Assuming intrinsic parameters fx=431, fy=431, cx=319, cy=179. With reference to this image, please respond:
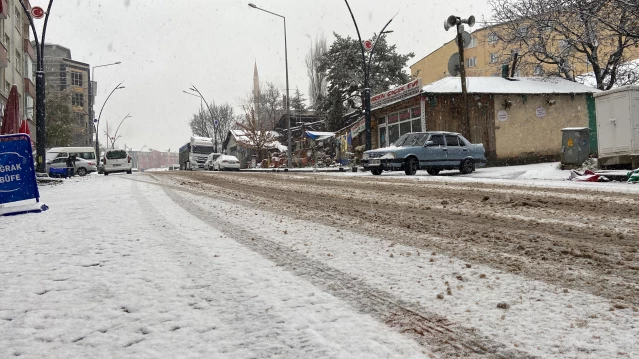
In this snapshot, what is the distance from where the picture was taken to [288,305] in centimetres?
181

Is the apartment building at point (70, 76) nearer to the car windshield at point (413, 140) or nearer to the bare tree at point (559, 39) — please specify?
the bare tree at point (559, 39)

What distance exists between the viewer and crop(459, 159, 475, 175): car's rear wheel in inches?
619

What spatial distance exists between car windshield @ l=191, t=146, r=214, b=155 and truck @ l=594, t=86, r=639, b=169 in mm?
31857

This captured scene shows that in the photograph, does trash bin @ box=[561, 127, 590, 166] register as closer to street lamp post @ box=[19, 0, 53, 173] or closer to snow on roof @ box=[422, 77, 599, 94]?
snow on roof @ box=[422, 77, 599, 94]

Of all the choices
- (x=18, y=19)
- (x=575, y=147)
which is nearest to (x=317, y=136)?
(x=18, y=19)

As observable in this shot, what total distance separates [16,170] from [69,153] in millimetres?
26094

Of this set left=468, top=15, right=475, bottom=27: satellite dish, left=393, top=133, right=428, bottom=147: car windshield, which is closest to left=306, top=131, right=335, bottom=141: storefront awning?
left=468, top=15, right=475, bottom=27: satellite dish

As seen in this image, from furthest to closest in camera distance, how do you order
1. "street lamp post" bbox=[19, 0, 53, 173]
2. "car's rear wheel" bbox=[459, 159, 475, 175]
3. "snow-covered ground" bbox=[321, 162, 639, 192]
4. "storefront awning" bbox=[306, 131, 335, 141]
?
"storefront awning" bbox=[306, 131, 335, 141], "car's rear wheel" bbox=[459, 159, 475, 175], "street lamp post" bbox=[19, 0, 53, 173], "snow-covered ground" bbox=[321, 162, 639, 192]

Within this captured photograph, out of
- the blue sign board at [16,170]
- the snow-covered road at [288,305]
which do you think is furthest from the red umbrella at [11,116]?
the snow-covered road at [288,305]

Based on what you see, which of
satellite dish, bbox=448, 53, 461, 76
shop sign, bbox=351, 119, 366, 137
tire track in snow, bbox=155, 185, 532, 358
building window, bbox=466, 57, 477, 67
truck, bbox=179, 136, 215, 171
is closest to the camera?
tire track in snow, bbox=155, 185, 532, 358

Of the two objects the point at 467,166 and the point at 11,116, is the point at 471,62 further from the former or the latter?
the point at 11,116

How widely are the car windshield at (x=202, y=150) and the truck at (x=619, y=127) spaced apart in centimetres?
3186

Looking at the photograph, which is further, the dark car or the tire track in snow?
the dark car

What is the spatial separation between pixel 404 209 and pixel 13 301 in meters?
4.07
